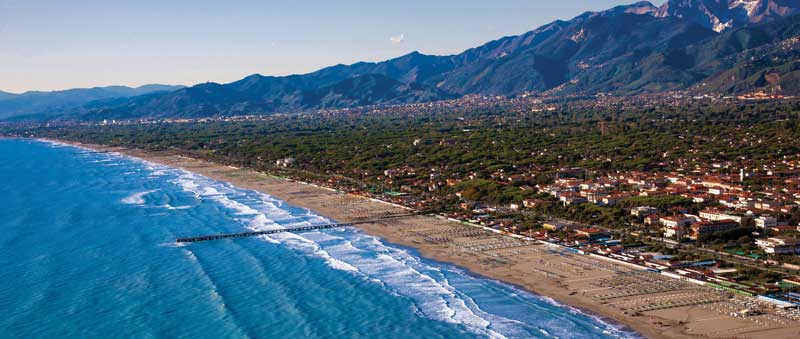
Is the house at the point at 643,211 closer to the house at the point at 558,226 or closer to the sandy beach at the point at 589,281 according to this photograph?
the house at the point at 558,226

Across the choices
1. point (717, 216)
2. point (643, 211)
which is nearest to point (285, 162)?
point (643, 211)

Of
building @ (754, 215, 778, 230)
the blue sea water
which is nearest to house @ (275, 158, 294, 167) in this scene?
the blue sea water

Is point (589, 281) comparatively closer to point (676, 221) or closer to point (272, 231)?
point (676, 221)

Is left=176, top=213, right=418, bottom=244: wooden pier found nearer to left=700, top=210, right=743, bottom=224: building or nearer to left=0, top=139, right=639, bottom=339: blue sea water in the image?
left=0, top=139, right=639, bottom=339: blue sea water

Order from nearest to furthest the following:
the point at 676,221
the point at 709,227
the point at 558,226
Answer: the point at 709,227, the point at 676,221, the point at 558,226

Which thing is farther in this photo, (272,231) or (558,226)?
(272,231)
